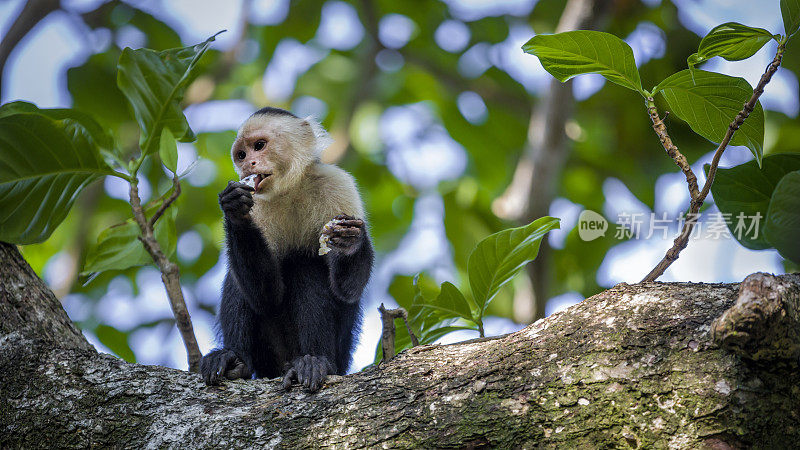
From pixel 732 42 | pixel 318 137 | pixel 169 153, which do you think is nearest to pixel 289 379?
pixel 169 153

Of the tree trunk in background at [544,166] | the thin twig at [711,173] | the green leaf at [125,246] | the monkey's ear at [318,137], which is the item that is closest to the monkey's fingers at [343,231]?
the green leaf at [125,246]

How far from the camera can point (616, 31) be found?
6480mm

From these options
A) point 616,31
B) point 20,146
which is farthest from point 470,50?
point 20,146

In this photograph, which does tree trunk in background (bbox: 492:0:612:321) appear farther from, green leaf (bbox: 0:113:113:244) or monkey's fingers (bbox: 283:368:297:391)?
green leaf (bbox: 0:113:113:244)

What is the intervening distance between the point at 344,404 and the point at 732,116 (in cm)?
180

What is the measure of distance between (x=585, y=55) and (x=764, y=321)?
4.16ft

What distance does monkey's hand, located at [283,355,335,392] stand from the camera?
8.43ft

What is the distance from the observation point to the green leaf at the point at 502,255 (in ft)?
10.2

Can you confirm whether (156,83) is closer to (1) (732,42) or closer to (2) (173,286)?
(2) (173,286)

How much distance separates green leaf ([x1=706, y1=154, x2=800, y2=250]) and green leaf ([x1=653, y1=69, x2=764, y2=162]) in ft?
1.18

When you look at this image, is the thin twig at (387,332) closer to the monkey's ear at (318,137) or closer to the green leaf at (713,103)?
the green leaf at (713,103)

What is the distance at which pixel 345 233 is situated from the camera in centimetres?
346

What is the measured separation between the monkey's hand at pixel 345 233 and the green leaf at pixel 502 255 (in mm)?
618

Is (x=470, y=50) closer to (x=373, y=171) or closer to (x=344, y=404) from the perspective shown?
(x=373, y=171)
